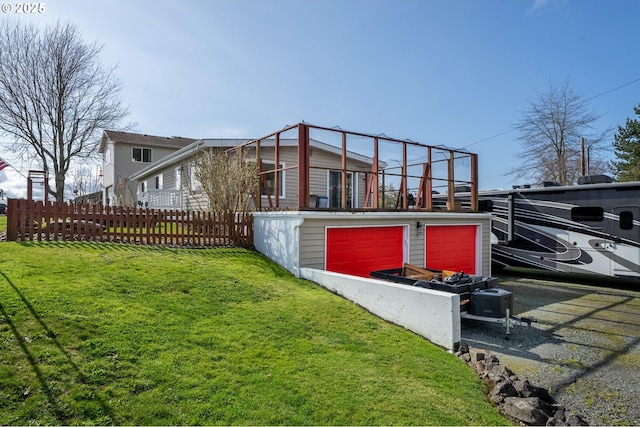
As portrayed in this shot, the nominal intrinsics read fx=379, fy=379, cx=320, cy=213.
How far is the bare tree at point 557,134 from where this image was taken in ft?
76.8

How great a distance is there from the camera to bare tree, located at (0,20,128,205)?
15.7 metres

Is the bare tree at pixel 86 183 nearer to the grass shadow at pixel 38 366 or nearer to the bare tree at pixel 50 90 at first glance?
the bare tree at pixel 50 90

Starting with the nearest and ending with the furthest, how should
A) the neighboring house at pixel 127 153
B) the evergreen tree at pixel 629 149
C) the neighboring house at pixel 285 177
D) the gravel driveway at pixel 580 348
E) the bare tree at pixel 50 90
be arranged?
the gravel driveway at pixel 580 348, the neighboring house at pixel 285 177, the bare tree at pixel 50 90, the neighboring house at pixel 127 153, the evergreen tree at pixel 629 149

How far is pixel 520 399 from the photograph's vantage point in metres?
3.71

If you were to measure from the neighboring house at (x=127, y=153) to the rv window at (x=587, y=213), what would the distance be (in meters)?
22.0

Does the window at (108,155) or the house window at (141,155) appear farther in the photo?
the window at (108,155)

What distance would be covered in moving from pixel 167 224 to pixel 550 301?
357 inches

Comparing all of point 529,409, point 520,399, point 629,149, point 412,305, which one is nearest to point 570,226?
point 412,305

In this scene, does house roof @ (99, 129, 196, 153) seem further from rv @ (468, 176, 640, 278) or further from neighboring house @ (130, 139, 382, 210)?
rv @ (468, 176, 640, 278)

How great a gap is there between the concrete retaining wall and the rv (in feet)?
26.5

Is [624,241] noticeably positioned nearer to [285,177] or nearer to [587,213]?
[587,213]

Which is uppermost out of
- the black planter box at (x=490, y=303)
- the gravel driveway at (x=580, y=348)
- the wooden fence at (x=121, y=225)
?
the wooden fence at (x=121, y=225)

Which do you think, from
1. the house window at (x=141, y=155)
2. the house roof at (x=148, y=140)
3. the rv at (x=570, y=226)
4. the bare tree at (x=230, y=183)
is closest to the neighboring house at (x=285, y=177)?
the bare tree at (x=230, y=183)

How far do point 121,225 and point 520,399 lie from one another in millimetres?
7762
